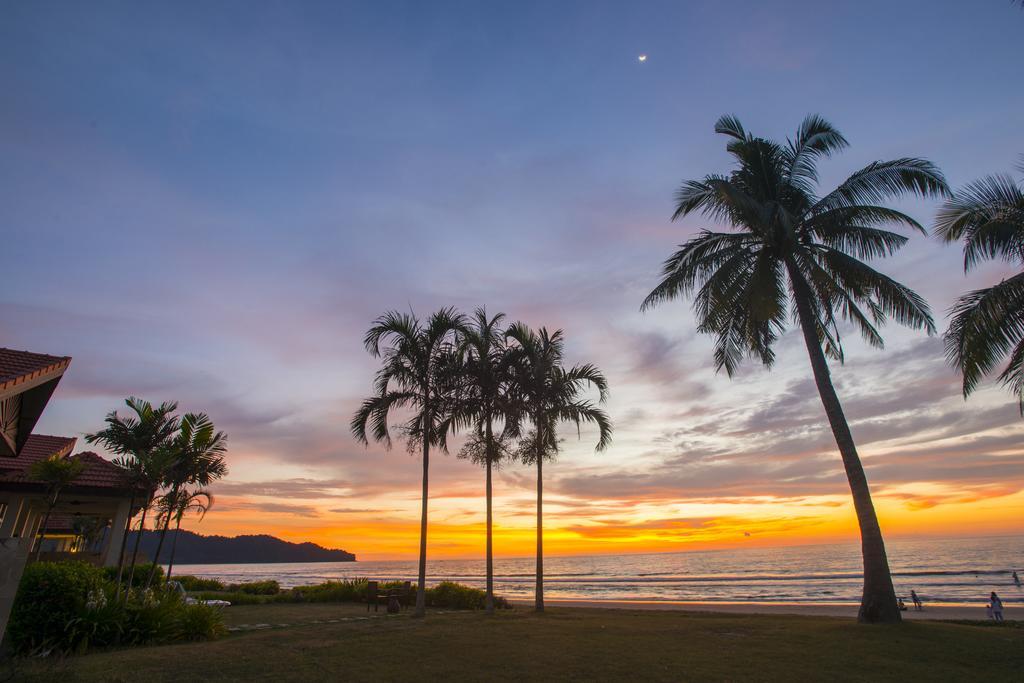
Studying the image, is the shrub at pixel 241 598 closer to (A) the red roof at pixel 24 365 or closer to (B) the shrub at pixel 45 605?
(B) the shrub at pixel 45 605

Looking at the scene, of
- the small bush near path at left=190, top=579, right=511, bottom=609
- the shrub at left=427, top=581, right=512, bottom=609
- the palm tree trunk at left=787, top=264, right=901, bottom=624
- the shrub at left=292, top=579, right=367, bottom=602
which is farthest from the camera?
the shrub at left=292, top=579, right=367, bottom=602

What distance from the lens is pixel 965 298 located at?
12.5 m

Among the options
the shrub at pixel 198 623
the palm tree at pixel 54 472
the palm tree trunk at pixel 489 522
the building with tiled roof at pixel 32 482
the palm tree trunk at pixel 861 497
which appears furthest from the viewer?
the palm tree trunk at pixel 489 522

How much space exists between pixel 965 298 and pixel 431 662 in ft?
47.1

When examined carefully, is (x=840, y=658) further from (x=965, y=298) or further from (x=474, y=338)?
(x=474, y=338)

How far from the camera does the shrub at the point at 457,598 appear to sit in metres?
20.1

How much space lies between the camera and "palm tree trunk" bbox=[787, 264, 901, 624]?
1222 cm

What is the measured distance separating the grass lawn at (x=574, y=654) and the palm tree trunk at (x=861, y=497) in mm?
575

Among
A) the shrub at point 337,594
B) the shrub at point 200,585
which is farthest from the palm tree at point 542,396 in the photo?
the shrub at point 200,585

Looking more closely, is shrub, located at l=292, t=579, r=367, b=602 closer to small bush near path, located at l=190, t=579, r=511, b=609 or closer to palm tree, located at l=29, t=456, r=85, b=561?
small bush near path, located at l=190, t=579, r=511, b=609

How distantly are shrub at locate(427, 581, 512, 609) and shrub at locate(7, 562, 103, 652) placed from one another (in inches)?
492

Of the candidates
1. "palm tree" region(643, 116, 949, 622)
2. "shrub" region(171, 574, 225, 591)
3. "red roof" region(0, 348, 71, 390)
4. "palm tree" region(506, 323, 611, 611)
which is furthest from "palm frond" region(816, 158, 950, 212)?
"shrub" region(171, 574, 225, 591)

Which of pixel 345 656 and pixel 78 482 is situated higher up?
pixel 78 482

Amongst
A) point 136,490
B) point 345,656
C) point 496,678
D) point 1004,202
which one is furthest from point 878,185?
point 136,490
